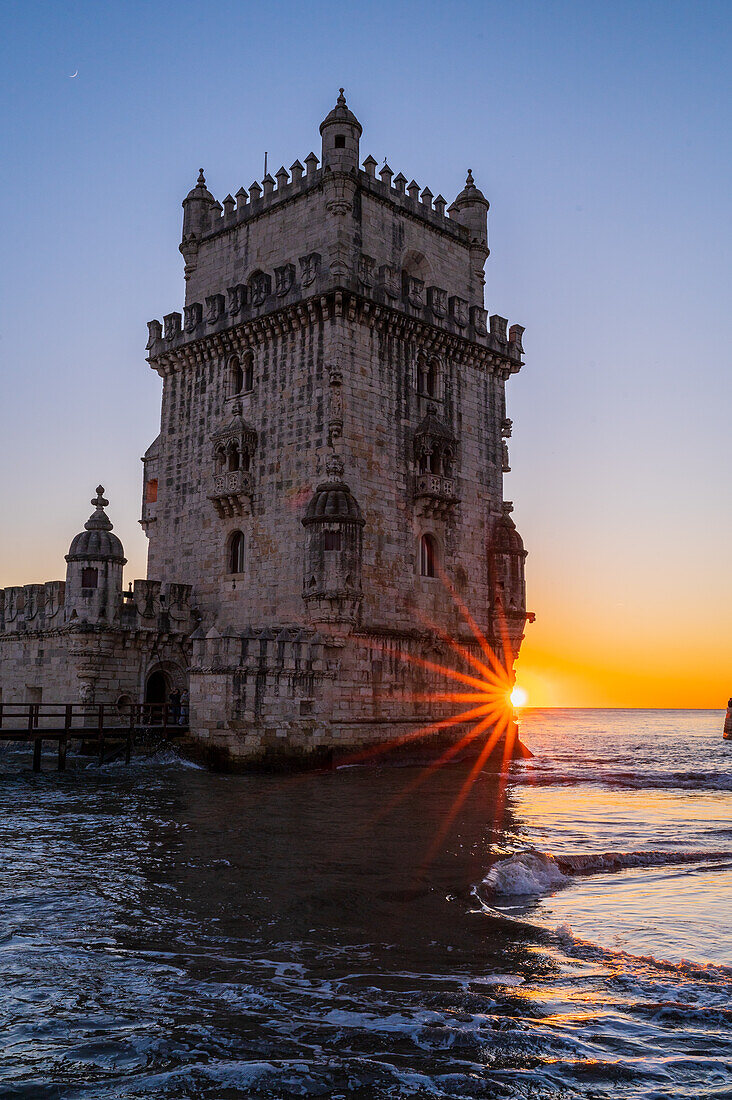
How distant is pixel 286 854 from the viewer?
12.6 m

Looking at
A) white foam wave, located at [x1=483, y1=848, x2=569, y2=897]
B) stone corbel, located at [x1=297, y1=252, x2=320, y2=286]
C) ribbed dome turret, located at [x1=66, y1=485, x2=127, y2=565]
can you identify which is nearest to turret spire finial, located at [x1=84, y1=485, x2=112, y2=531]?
ribbed dome turret, located at [x1=66, y1=485, x2=127, y2=565]

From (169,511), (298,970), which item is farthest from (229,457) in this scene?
(298,970)

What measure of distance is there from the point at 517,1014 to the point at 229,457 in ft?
76.9

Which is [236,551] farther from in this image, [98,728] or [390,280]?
[390,280]

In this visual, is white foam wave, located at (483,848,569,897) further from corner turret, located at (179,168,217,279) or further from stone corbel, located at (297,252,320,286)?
corner turret, located at (179,168,217,279)

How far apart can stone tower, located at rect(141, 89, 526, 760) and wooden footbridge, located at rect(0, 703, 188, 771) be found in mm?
2405

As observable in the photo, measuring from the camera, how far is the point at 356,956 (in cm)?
813

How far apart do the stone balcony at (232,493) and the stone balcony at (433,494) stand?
5.36 metres

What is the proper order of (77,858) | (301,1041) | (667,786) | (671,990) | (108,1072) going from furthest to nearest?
(667,786), (77,858), (671,990), (301,1041), (108,1072)

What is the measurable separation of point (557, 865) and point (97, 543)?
1812cm

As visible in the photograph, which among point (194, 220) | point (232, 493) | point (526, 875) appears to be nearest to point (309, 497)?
point (232, 493)

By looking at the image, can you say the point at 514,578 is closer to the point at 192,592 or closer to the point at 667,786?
the point at 667,786

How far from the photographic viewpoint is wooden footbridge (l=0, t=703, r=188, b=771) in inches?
902

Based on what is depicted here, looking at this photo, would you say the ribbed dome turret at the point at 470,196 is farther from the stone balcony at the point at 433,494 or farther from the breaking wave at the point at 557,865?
the breaking wave at the point at 557,865
